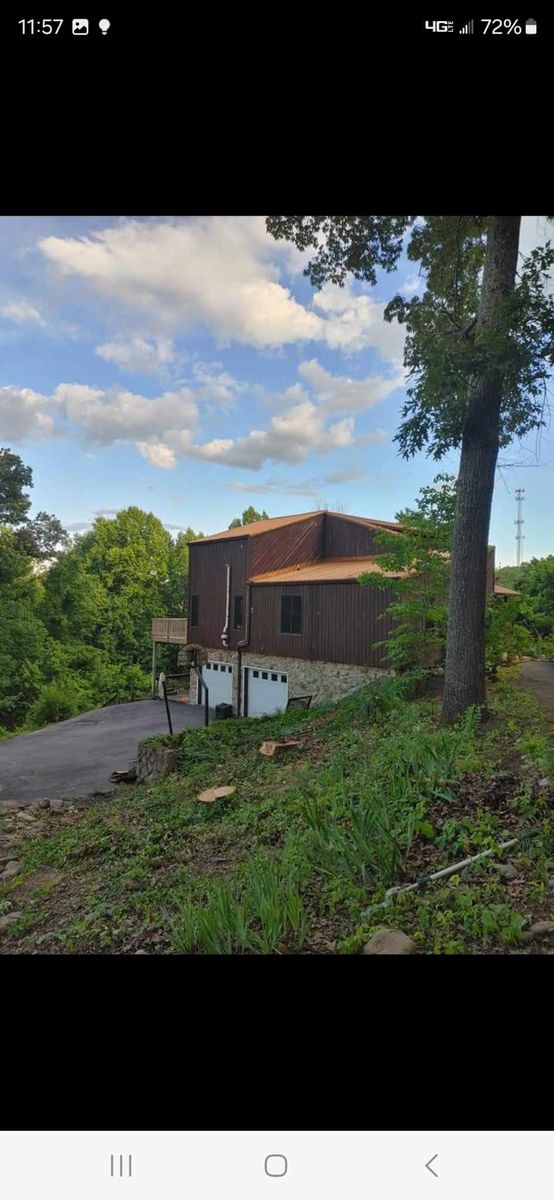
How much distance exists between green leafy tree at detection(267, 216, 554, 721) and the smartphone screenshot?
0.01m

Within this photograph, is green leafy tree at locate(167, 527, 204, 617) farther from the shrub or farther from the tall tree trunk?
the tall tree trunk

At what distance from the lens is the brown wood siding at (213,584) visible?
6.89m

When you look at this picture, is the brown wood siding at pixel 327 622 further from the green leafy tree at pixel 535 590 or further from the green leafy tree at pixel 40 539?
the green leafy tree at pixel 40 539

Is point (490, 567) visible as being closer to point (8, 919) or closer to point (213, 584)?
point (8, 919)

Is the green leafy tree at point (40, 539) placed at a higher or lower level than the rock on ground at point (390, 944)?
higher

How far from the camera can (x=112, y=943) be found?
1450 mm

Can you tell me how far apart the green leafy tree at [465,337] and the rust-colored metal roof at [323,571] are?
2.39 m

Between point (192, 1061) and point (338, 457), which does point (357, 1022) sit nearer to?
point (192, 1061)

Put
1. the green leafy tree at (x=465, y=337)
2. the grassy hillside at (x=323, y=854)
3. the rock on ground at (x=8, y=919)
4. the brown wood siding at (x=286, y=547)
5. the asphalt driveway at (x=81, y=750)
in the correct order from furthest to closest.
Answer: the brown wood siding at (x=286, y=547) → the asphalt driveway at (x=81, y=750) → the green leafy tree at (x=465, y=337) → the rock on ground at (x=8, y=919) → the grassy hillside at (x=323, y=854)

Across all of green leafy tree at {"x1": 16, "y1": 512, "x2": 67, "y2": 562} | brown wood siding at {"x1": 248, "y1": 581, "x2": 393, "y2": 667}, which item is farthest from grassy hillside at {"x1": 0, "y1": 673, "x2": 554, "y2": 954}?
brown wood siding at {"x1": 248, "y1": 581, "x2": 393, "y2": 667}

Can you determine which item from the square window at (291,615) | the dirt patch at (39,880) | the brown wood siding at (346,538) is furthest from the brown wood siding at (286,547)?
the dirt patch at (39,880)
